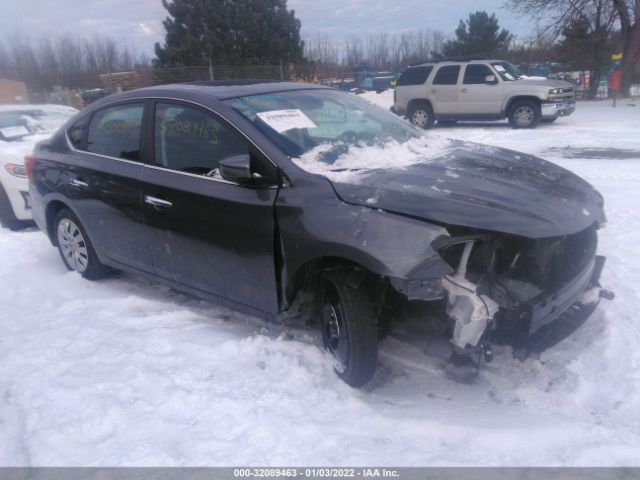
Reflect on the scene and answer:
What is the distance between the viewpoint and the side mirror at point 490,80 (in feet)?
45.6

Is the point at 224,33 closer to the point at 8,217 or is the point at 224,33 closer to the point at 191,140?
the point at 8,217

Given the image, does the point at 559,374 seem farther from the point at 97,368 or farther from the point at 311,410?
the point at 97,368

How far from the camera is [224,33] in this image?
2419 centimetres

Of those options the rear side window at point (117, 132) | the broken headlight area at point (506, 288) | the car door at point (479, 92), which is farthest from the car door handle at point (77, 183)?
the car door at point (479, 92)

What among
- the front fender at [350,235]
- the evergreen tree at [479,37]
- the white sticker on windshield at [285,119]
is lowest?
the front fender at [350,235]

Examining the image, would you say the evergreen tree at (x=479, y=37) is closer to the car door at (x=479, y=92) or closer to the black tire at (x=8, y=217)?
the car door at (x=479, y=92)

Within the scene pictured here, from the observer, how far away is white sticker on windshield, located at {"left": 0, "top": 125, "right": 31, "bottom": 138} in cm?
708

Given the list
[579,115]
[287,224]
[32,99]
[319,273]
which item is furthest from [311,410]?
[32,99]

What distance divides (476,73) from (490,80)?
520 millimetres

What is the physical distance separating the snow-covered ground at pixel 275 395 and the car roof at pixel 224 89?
65.0 inches

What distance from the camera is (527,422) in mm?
2631

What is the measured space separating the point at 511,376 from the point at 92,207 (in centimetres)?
344

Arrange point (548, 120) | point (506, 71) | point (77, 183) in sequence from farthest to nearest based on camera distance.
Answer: point (506, 71) → point (548, 120) → point (77, 183)

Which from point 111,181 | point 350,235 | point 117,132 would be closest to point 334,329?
point 350,235
